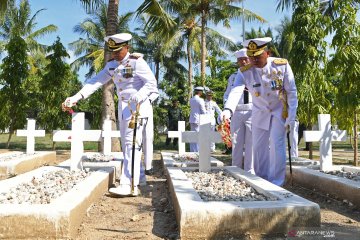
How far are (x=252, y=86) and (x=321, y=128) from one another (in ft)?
4.50

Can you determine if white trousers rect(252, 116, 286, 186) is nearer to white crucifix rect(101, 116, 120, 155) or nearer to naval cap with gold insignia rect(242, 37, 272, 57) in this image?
naval cap with gold insignia rect(242, 37, 272, 57)

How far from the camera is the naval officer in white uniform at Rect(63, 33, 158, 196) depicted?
527 centimetres

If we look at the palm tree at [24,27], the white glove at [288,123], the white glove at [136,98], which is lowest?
the white glove at [288,123]

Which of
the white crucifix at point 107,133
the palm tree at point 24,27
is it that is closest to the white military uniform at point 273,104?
the white crucifix at point 107,133

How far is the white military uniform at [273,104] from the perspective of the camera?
5.19 m

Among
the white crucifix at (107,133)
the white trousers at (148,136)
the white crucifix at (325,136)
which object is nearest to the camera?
the white trousers at (148,136)

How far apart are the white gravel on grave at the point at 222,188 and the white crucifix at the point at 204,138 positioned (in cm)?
16

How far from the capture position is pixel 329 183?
16.9ft

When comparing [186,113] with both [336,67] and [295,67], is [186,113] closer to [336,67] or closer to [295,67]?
[295,67]

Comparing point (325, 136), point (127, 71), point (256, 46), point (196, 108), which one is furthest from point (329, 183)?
point (196, 108)

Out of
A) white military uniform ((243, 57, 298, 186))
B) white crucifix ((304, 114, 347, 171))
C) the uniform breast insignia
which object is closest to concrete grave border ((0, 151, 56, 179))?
the uniform breast insignia

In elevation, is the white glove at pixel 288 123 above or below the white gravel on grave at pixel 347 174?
above

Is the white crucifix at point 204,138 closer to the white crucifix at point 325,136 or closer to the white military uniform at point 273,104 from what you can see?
the white military uniform at point 273,104

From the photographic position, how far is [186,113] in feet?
52.6
